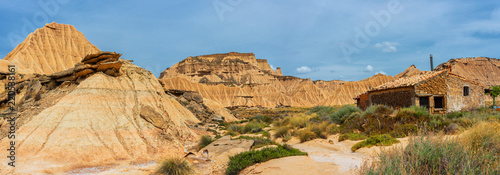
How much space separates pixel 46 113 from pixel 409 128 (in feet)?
56.7

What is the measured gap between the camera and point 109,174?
31.9ft

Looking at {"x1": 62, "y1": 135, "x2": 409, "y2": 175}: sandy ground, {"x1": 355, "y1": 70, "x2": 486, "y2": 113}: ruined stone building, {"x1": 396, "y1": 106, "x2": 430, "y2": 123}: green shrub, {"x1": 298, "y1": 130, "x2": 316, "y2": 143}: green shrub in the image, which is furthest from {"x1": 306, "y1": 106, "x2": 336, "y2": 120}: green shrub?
{"x1": 62, "y1": 135, "x2": 409, "y2": 175}: sandy ground

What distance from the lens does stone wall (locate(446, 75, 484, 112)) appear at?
18562 mm

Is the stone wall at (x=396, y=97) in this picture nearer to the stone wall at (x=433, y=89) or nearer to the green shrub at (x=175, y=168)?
the stone wall at (x=433, y=89)

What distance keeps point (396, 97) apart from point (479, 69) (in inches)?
3768

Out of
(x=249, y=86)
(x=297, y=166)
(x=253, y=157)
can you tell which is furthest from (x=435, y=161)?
(x=249, y=86)

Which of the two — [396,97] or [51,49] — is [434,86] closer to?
[396,97]

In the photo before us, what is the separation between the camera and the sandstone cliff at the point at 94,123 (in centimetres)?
1040

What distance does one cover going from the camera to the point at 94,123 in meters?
12.2

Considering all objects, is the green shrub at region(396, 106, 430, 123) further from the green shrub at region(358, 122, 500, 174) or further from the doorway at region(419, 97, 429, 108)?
the green shrub at region(358, 122, 500, 174)

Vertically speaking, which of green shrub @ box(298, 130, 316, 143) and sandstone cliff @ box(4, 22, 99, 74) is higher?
sandstone cliff @ box(4, 22, 99, 74)

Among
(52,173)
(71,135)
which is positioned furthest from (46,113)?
(52,173)

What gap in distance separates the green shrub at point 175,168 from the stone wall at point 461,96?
1798 centimetres

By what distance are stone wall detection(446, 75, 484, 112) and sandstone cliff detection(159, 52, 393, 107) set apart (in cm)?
4661
